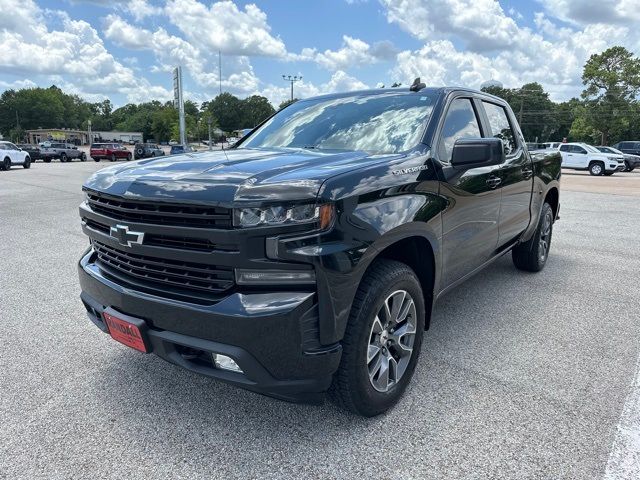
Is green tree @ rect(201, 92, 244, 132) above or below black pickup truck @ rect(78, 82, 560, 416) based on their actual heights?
above

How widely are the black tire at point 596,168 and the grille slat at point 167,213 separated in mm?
29313

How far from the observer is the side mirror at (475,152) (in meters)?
2.92

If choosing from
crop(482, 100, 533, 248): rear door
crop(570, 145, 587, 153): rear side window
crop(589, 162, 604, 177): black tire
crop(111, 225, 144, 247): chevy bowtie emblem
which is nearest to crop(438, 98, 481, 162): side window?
crop(482, 100, 533, 248): rear door

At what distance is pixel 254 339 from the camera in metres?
2.12

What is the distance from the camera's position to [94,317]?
9.25ft

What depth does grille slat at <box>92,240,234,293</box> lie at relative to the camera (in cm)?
222

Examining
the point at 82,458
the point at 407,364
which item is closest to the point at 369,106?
the point at 407,364

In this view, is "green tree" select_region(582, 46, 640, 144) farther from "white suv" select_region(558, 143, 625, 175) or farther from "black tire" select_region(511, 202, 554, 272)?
"black tire" select_region(511, 202, 554, 272)

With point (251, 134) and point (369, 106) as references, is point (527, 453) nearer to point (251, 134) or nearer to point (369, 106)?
point (369, 106)

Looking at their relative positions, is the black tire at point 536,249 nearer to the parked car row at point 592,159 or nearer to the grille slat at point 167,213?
the grille slat at point 167,213

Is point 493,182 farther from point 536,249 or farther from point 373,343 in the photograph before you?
point 536,249

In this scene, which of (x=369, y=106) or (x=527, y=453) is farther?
(x=369, y=106)

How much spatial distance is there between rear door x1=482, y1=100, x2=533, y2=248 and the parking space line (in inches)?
67.2

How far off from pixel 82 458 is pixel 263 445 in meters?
0.86
